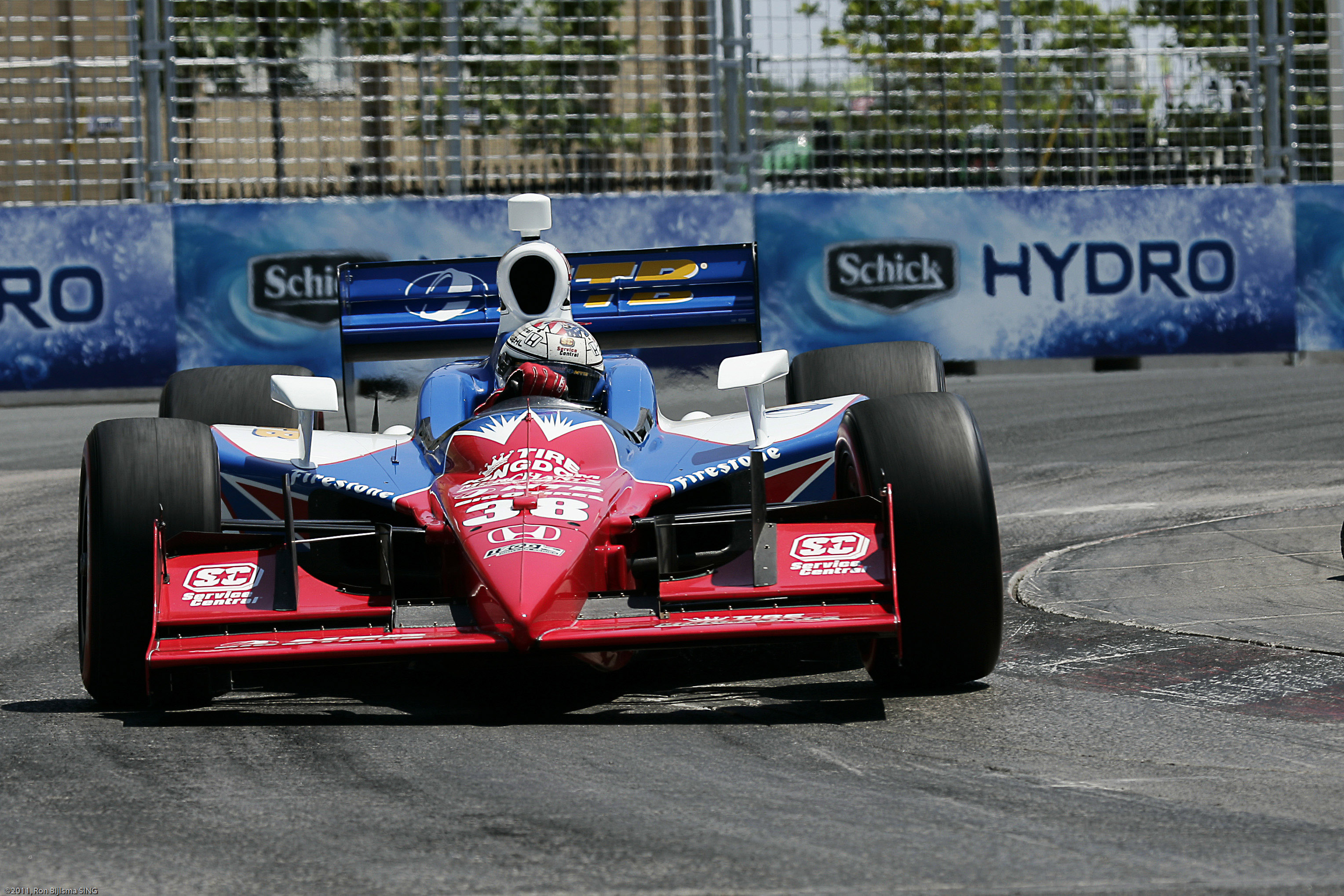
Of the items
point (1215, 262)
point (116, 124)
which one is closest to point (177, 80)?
point (116, 124)

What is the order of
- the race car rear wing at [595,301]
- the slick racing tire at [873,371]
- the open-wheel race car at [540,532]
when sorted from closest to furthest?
the open-wheel race car at [540,532] → the slick racing tire at [873,371] → the race car rear wing at [595,301]

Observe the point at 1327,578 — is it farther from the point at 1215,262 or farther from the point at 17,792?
the point at 1215,262

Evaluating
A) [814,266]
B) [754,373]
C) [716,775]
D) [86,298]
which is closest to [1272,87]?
[814,266]

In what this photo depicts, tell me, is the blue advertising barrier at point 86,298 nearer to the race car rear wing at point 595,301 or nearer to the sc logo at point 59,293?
the sc logo at point 59,293

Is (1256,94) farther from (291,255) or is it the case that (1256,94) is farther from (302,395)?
(302,395)

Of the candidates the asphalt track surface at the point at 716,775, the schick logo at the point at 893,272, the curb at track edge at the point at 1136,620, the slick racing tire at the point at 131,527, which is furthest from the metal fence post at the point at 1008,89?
the slick racing tire at the point at 131,527

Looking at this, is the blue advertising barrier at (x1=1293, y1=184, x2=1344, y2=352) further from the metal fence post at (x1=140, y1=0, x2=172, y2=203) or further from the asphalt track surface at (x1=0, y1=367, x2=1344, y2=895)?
the metal fence post at (x1=140, y1=0, x2=172, y2=203)

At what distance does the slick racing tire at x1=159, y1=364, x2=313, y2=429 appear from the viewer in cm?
742

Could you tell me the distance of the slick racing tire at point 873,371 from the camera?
7285 millimetres

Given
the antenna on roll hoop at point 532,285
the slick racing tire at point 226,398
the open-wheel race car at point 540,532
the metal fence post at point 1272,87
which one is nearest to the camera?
the open-wheel race car at point 540,532

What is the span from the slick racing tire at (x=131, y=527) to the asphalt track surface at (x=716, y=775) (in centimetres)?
15

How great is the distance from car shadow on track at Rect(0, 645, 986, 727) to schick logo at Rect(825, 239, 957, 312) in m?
8.64

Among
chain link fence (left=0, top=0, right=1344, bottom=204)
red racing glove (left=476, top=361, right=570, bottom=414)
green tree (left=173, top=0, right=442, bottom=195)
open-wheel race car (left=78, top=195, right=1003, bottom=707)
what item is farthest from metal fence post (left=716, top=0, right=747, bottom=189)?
red racing glove (left=476, top=361, right=570, bottom=414)

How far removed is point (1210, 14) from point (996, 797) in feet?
41.5
